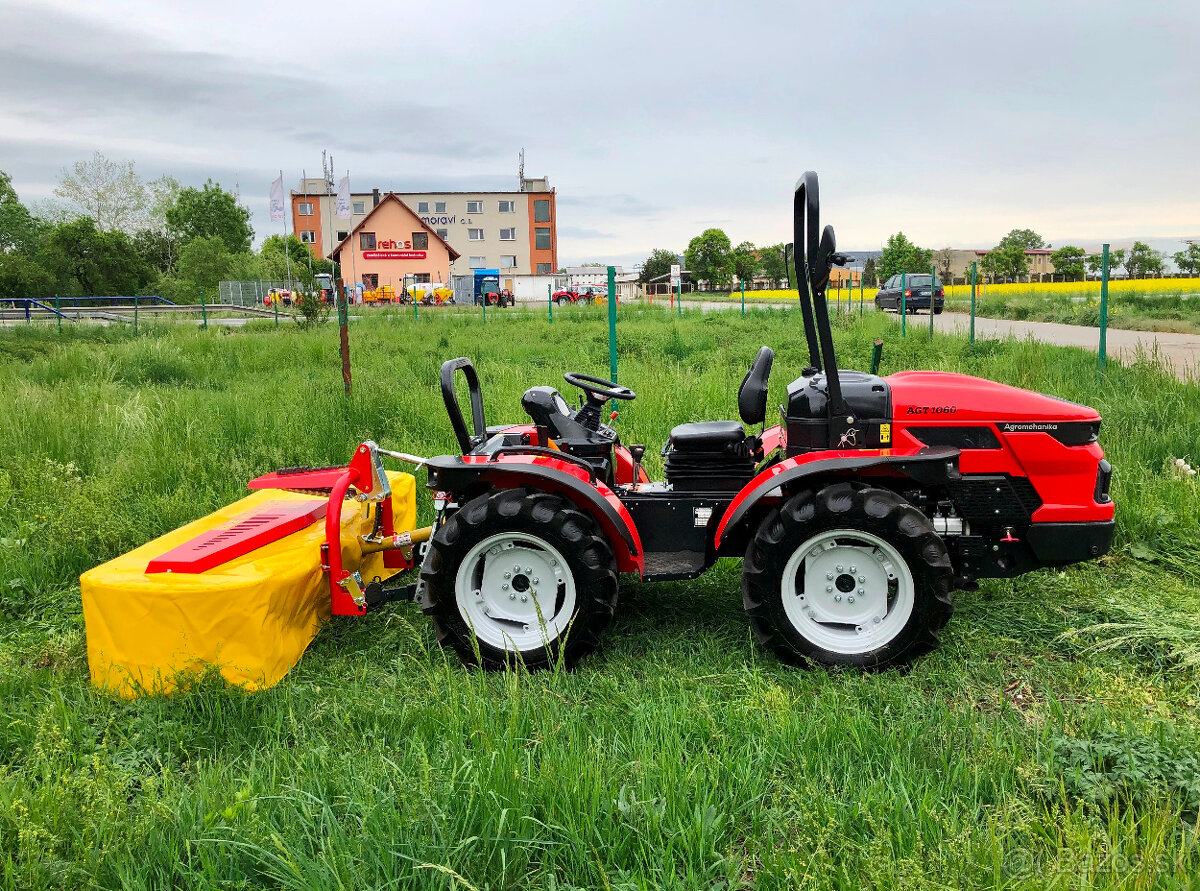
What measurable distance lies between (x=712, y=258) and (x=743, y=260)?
4.27 metres

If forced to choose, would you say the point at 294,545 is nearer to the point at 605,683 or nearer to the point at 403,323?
the point at 605,683

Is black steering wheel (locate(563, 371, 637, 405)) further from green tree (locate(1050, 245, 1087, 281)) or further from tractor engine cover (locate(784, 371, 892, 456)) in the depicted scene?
green tree (locate(1050, 245, 1087, 281))

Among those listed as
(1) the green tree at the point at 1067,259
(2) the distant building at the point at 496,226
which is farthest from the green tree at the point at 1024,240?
(2) the distant building at the point at 496,226

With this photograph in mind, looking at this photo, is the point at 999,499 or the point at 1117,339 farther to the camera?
the point at 1117,339

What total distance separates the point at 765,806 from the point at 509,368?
28.7ft

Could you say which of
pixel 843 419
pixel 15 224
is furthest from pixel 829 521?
pixel 15 224

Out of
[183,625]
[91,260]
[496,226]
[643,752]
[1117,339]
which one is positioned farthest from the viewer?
[496,226]

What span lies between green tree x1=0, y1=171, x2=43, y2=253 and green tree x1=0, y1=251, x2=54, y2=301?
1444 centimetres

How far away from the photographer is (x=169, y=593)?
11.0 ft

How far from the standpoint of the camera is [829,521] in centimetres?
345

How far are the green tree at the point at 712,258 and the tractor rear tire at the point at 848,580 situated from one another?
74916 mm

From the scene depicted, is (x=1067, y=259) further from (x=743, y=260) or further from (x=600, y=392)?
(x=600, y=392)

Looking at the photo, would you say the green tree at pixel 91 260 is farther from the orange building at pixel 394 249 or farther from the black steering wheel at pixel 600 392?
the black steering wheel at pixel 600 392

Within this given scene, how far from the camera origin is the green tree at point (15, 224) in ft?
174
